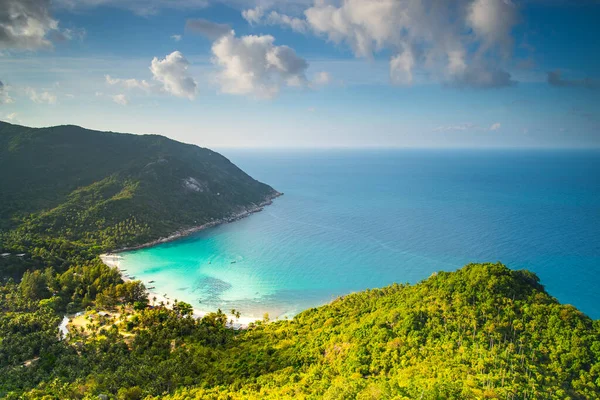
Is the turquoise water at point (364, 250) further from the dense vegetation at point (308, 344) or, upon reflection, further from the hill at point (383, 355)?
the hill at point (383, 355)

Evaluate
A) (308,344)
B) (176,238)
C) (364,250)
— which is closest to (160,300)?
(308,344)

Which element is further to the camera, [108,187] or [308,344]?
[108,187]

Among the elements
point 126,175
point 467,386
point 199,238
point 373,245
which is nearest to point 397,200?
point 373,245

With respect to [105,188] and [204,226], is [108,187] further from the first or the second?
[204,226]

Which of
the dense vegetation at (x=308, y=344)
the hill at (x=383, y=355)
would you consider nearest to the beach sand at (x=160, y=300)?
the dense vegetation at (x=308, y=344)

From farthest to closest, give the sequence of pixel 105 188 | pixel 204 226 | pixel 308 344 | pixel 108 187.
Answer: pixel 108 187, pixel 105 188, pixel 204 226, pixel 308 344

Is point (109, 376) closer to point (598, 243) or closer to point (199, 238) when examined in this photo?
point (199, 238)
